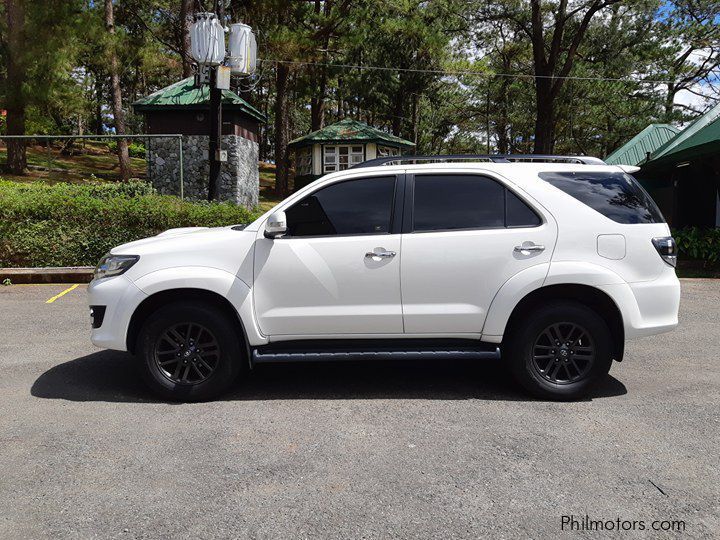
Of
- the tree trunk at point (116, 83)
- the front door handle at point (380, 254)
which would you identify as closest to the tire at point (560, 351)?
the front door handle at point (380, 254)

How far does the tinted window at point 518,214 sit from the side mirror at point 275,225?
1769mm

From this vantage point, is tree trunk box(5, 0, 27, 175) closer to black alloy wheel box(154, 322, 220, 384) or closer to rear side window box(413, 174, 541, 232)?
black alloy wheel box(154, 322, 220, 384)

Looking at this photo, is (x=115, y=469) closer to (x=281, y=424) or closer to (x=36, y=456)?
(x=36, y=456)

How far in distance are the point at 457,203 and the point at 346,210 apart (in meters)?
0.90

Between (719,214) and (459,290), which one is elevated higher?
(719,214)

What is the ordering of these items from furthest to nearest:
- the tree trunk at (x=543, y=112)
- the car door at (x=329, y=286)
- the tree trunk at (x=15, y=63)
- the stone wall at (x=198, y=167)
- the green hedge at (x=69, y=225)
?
the tree trunk at (x=543, y=112)
the tree trunk at (x=15, y=63)
the stone wall at (x=198, y=167)
the green hedge at (x=69, y=225)
the car door at (x=329, y=286)

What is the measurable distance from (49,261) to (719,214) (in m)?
16.1

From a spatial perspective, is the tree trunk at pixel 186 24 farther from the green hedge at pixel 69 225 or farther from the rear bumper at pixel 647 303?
the rear bumper at pixel 647 303

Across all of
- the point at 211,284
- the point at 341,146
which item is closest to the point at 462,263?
the point at 211,284

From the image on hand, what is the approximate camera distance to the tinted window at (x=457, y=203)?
15.6 feet

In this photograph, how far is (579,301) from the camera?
15.6ft

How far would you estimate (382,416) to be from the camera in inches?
175

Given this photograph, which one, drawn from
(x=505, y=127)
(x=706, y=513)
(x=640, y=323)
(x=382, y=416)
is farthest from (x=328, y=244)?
(x=505, y=127)

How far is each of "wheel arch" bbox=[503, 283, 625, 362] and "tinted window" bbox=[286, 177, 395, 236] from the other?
1245 millimetres
